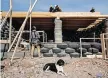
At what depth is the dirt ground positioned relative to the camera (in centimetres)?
1159

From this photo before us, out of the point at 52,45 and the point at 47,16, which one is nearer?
the point at 52,45

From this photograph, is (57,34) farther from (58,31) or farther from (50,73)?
(50,73)

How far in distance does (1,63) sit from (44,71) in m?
2.12

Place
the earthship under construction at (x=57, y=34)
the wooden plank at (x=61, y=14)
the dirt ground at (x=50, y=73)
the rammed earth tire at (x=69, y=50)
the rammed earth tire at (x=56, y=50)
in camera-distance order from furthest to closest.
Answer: the wooden plank at (x=61, y=14) → the rammed earth tire at (x=69, y=50) → the rammed earth tire at (x=56, y=50) → the earthship under construction at (x=57, y=34) → the dirt ground at (x=50, y=73)

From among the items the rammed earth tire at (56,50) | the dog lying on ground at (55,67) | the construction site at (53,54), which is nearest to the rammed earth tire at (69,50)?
the construction site at (53,54)

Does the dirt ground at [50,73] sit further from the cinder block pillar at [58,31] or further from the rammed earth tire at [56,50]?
the cinder block pillar at [58,31]

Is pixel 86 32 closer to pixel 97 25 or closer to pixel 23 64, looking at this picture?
pixel 97 25

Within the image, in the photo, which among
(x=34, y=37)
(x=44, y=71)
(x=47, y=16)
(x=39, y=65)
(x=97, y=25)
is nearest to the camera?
(x=44, y=71)

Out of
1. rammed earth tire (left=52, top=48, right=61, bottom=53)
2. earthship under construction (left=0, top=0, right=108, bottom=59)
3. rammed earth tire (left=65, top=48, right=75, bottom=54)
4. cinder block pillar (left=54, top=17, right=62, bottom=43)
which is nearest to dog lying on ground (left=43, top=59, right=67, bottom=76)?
earthship under construction (left=0, top=0, right=108, bottom=59)

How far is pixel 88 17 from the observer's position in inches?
797

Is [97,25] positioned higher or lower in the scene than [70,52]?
higher

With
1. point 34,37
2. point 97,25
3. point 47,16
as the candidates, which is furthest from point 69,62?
point 97,25

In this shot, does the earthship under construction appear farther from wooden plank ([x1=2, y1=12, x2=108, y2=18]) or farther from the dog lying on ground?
the dog lying on ground

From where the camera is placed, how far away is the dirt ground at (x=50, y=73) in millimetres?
11594
